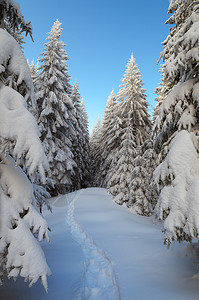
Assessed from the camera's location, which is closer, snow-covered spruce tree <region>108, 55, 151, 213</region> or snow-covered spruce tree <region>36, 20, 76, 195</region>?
snow-covered spruce tree <region>36, 20, 76, 195</region>

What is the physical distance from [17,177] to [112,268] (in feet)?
15.2

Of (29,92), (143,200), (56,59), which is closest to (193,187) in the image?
(29,92)

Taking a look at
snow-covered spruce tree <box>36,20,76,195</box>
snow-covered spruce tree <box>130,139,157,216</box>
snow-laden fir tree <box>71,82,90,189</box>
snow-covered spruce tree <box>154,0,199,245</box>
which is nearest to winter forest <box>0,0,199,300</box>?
snow-covered spruce tree <box>154,0,199,245</box>

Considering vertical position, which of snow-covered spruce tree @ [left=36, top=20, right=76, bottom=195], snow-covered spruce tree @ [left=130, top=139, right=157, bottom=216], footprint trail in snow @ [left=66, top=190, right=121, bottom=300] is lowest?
footprint trail in snow @ [left=66, top=190, right=121, bottom=300]

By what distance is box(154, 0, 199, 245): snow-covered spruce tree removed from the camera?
4.48 m

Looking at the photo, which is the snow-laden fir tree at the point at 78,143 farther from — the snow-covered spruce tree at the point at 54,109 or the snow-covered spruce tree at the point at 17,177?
the snow-covered spruce tree at the point at 17,177

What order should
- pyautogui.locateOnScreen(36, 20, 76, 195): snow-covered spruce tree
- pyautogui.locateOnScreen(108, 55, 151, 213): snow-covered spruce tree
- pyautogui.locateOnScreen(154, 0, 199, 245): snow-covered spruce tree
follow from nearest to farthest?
pyautogui.locateOnScreen(154, 0, 199, 245): snow-covered spruce tree, pyautogui.locateOnScreen(36, 20, 76, 195): snow-covered spruce tree, pyautogui.locateOnScreen(108, 55, 151, 213): snow-covered spruce tree

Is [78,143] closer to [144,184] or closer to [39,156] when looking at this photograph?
[144,184]

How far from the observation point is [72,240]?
9.42 meters

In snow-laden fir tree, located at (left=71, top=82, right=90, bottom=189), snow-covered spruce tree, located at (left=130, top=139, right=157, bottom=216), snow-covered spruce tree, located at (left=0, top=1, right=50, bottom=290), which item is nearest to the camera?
snow-covered spruce tree, located at (left=0, top=1, right=50, bottom=290)

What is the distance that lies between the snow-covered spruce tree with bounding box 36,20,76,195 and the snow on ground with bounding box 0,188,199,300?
9.88 metres

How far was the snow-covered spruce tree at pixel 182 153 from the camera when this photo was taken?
176 inches

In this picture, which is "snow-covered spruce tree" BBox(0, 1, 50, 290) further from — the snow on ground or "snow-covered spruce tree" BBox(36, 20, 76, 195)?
"snow-covered spruce tree" BBox(36, 20, 76, 195)

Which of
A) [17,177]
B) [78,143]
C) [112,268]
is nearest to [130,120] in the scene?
[78,143]
